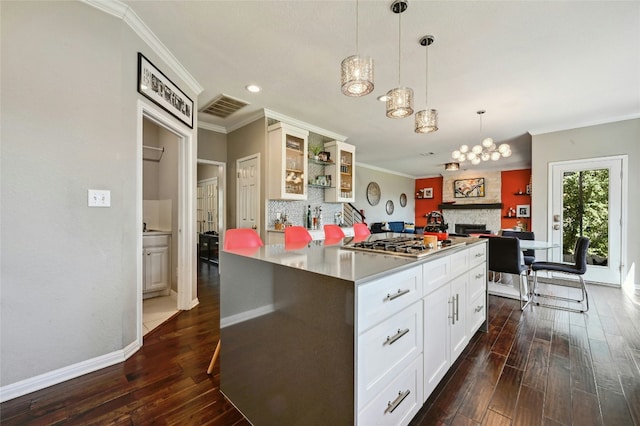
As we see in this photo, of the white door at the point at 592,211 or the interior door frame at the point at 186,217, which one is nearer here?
the interior door frame at the point at 186,217

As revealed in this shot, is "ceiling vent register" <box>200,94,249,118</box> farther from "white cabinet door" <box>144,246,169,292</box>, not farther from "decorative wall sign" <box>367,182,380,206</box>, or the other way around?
"decorative wall sign" <box>367,182,380,206</box>

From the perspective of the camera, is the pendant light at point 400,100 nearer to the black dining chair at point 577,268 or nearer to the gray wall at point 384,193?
the black dining chair at point 577,268

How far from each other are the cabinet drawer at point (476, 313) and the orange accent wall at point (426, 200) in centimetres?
824

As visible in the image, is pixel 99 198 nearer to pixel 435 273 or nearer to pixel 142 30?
pixel 142 30

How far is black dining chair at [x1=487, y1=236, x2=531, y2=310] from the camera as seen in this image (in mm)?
3176

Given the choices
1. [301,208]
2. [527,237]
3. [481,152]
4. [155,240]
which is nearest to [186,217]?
[155,240]

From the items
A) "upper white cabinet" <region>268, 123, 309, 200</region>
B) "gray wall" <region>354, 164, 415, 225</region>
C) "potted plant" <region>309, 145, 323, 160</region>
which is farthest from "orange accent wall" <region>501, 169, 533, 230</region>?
"upper white cabinet" <region>268, 123, 309, 200</region>

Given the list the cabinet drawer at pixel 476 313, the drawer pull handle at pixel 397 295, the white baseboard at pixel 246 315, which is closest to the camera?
the drawer pull handle at pixel 397 295

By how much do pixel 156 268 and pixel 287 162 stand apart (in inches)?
89.5

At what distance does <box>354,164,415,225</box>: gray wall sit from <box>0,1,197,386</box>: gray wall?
641 centimetres

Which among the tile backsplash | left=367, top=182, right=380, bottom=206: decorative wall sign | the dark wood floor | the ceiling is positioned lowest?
the dark wood floor

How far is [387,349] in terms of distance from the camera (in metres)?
1.12

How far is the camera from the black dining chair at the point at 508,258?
10.4 ft

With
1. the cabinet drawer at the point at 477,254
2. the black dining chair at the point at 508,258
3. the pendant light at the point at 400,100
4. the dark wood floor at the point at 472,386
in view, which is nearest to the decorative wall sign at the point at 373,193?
the black dining chair at the point at 508,258
